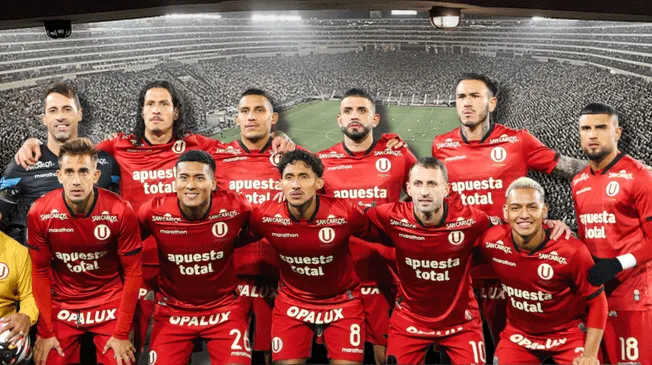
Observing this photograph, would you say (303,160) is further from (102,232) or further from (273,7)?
(102,232)

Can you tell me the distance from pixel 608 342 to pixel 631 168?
116 centimetres

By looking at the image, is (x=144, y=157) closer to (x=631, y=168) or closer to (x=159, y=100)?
(x=159, y=100)

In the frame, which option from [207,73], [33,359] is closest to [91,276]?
[33,359]

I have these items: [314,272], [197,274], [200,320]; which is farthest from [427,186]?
[200,320]

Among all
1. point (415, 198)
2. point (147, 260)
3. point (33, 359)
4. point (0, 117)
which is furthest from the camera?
point (0, 117)

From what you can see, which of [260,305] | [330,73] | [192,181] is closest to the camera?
[192,181]

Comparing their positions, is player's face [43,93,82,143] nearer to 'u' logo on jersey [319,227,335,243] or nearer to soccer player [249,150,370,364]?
soccer player [249,150,370,364]

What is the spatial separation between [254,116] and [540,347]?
248 cm

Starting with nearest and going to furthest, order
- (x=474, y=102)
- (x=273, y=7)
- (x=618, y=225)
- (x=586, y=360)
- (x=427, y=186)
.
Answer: (x=273, y=7)
(x=586, y=360)
(x=427, y=186)
(x=618, y=225)
(x=474, y=102)

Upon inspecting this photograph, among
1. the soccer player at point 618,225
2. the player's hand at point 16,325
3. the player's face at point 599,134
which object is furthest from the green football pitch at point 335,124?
the player's hand at point 16,325

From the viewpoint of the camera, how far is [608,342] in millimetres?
3488

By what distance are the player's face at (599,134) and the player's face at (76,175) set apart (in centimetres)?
322

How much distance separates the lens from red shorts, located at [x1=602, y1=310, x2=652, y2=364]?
11.2 ft

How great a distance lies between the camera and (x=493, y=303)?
392 cm
